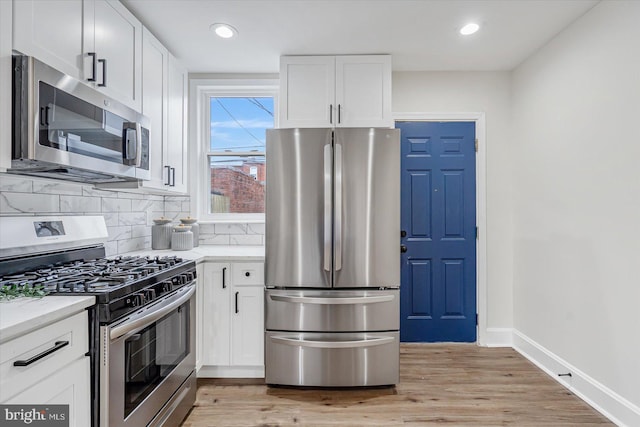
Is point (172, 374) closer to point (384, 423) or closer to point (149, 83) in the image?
point (384, 423)

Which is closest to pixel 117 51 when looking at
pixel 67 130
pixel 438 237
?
pixel 67 130

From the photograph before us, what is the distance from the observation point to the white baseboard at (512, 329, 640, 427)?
73.1 inches

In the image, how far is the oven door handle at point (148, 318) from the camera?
51.9 inches

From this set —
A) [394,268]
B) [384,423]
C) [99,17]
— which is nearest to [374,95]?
[394,268]

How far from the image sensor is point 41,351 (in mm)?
1044

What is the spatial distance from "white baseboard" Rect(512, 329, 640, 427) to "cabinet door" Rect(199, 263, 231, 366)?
7.87ft

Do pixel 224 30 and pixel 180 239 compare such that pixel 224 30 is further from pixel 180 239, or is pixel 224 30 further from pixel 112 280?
pixel 112 280

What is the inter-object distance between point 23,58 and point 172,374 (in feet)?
5.28

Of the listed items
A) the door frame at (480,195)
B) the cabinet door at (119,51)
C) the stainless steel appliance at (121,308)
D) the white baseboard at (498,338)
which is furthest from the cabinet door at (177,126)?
the white baseboard at (498,338)

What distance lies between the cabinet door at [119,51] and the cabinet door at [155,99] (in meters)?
0.07

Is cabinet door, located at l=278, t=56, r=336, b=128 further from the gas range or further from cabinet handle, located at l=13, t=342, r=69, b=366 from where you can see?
cabinet handle, located at l=13, t=342, r=69, b=366

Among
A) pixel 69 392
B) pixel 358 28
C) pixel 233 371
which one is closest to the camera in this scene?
pixel 69 392

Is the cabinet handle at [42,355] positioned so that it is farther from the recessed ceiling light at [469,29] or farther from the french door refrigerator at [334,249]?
the recessed ceiling light at [469,29]

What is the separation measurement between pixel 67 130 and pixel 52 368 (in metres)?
0.97
